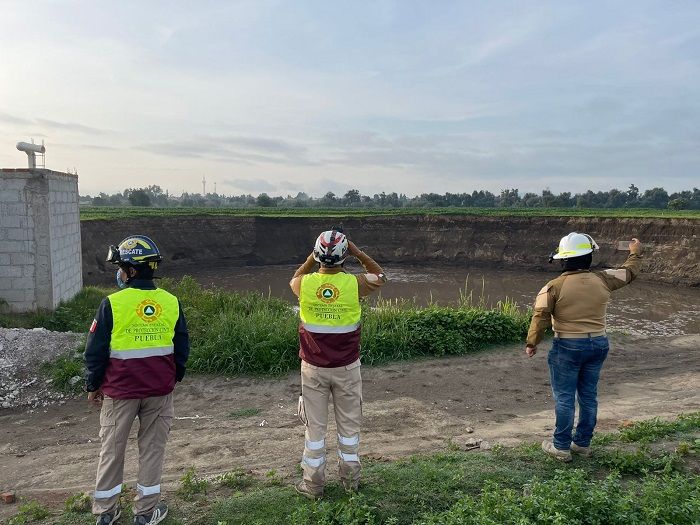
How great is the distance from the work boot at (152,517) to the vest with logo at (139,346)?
0.85 meters

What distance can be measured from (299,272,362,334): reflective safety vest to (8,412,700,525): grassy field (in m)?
1.29

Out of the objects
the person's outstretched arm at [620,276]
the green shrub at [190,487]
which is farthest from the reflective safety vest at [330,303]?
the person's outstretched arm at [620,276]

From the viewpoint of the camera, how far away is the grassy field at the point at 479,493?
3453 mm

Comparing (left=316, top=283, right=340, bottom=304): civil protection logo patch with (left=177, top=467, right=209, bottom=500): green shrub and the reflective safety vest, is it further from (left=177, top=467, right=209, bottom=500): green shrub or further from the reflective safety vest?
(left=177, top=467, right=209, bottom=500): green shrub

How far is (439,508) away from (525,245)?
98.5ft

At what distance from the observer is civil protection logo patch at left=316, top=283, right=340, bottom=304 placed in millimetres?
4121

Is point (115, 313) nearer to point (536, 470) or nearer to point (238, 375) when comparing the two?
point (536, 470)

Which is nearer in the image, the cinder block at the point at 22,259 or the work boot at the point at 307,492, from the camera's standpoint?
the work boot at the point at 307,492

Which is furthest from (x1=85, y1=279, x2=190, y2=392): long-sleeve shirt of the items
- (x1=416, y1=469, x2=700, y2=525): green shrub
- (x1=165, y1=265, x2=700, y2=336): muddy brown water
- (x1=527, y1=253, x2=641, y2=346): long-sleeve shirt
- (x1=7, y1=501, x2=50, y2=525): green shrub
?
(x1=165, y1=265, x2=700, y2=336): muddy brown water

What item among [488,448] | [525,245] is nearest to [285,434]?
[488,448]

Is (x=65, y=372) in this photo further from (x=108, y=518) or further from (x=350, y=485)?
(x=350, y=485)

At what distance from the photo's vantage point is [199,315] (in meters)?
9.77

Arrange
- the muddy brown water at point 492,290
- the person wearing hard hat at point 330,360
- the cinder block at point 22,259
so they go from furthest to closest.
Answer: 1. the muddy brown water at point 492,290
2. the cinder block at point 22,259
3. the person wearing hard hat at point 330,360

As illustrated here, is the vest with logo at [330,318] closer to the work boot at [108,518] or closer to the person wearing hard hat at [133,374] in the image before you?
the person wearing hard hat at [133,374]
